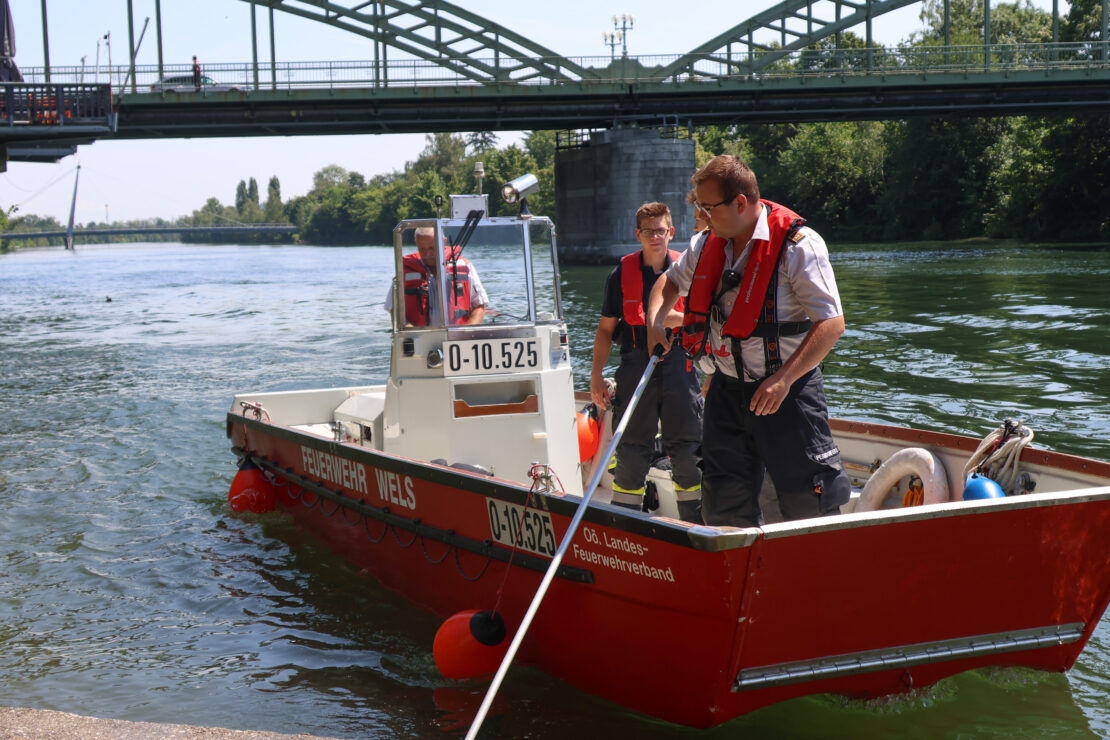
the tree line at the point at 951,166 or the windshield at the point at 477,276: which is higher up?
the tree line at the point at 951,166

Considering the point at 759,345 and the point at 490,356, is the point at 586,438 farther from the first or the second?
the point at 759,345

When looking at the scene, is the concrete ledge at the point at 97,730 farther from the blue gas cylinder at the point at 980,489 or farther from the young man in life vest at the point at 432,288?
the blue gas cylinder at the point at 980,489

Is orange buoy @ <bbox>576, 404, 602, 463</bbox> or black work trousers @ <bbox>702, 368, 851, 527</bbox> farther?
orange buoy @ <bbox>576, 404, 602, 463</bbox>

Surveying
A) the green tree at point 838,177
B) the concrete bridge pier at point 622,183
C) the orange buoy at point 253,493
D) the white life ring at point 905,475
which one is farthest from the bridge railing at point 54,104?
the green tree at point 838,177

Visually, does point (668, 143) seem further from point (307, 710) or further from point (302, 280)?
point (307, 710)

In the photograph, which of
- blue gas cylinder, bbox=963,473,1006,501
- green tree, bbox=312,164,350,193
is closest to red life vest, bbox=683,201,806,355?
blue gas cylinder, bbox=963,473,1006,501

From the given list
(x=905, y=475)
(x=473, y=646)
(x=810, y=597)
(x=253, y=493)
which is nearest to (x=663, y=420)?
(x=905, y=475)

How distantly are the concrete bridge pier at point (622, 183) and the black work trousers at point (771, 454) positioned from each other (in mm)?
43495

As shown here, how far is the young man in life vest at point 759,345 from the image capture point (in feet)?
13.7

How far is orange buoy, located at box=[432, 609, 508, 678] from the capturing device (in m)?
5.38

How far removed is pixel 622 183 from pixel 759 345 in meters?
46.2

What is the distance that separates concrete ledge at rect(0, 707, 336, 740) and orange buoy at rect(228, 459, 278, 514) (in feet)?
13.7

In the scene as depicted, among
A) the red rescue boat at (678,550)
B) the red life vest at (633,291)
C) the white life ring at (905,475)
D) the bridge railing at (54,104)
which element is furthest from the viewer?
the bridge railing at (54,104)

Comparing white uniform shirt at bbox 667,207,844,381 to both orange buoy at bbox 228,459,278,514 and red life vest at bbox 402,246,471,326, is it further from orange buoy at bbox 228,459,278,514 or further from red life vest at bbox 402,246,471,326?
orange buoy at bbox 228,459,278,514
